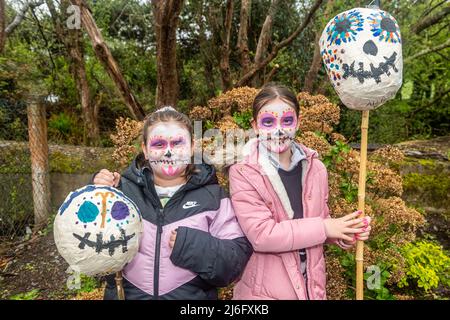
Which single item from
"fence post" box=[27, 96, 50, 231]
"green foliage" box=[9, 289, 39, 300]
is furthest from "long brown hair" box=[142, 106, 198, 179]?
"fence post" box=[27, 96, 50, 231]

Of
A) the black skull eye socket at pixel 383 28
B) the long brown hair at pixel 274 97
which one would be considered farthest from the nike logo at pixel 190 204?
the black skull eye socket at pixel 383 28

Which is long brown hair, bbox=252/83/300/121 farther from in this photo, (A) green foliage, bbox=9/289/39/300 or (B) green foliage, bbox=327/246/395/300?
(A) green foliage, bbox=9/289/39/300

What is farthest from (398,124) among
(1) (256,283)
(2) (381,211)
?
(1) (256,283)

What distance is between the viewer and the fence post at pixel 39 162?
4.24 meters

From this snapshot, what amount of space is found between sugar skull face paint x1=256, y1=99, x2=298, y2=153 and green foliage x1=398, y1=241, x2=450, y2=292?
1617mm

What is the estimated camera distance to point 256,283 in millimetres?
1832

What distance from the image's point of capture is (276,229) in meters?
1.71

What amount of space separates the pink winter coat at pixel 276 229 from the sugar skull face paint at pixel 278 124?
0.10m

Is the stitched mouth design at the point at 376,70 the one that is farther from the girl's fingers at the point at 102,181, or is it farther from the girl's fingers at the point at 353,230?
the girl's fingers at the point at 102,181

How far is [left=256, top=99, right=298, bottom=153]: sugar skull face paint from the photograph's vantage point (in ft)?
6.06

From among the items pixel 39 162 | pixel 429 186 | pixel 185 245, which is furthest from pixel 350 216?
pixel 39 162

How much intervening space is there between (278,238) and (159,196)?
59 centimetres

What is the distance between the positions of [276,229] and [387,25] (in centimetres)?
106

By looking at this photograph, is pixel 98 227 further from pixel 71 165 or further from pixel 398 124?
pixel 398 124
